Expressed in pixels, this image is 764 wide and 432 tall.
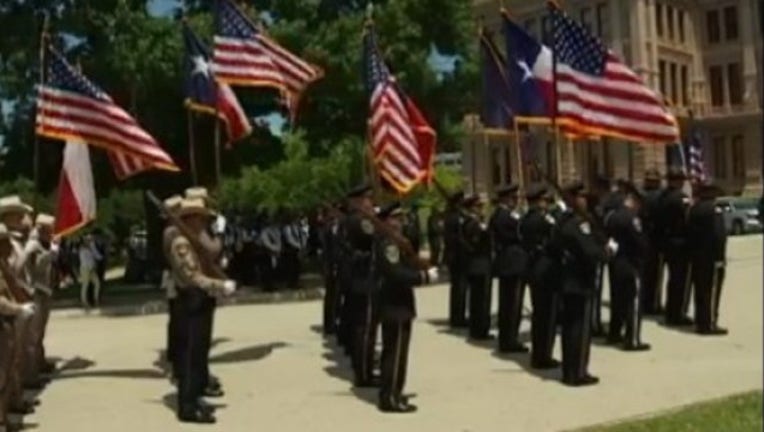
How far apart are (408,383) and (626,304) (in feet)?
10.2

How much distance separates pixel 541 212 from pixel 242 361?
3.70 m

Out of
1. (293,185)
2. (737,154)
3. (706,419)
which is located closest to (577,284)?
(706,419)

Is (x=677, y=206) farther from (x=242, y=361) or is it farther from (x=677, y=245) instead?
(x=242, y=361)

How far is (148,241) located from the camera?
31.5 meters

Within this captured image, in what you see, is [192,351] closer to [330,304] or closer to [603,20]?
[330,304]

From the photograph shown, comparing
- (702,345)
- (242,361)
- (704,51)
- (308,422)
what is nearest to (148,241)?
(242,361)

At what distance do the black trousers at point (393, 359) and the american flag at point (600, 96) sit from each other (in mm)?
3394

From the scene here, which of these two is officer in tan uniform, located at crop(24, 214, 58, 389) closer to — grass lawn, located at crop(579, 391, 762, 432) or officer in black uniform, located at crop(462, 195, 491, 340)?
officer in black uniform, located at crop(462, 195, 491, 340)

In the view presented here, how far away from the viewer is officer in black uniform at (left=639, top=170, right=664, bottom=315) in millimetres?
16272

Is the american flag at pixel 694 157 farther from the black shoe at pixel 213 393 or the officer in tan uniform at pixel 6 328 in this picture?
the officer in tan uniform at pixel 6 328

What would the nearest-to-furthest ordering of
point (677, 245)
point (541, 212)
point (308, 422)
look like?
point (308, 422), point (541, 212), point (677, 245)

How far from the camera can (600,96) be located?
13.6 metres

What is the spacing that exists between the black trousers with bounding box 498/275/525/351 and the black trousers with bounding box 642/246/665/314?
2611mm

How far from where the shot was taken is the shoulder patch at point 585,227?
40.9 ft
